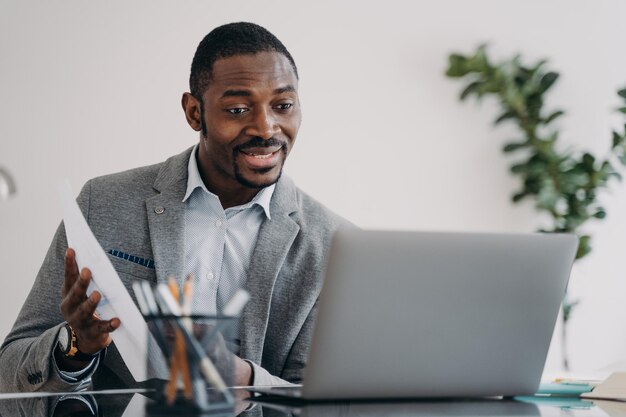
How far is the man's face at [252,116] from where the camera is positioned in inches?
74.7

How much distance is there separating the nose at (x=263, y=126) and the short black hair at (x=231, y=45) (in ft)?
0.47

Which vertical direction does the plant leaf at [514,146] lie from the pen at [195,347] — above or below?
above

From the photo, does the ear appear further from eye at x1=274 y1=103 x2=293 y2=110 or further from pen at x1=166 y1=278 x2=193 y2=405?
pen at x1=166 y1=278 x2=193 y2=405

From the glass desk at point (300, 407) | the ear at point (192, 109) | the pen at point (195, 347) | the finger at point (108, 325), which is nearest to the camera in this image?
the pen at point (195, 347)

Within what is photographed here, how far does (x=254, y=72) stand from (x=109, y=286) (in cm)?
82

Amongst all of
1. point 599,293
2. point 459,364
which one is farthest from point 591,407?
point 599,293

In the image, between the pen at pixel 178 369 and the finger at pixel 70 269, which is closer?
the pen at pixel 178 369

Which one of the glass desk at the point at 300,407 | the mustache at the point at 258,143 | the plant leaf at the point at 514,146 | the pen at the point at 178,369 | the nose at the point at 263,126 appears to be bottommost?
the glass desk at the point at 300,407

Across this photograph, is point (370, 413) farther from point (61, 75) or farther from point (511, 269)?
point (61, 75)

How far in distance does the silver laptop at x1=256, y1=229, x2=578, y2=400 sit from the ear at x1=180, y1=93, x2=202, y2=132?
1005 millimetres

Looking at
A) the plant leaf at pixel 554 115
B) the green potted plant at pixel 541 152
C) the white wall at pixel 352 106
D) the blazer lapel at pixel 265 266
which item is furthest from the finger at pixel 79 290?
the plant leaf at pixel 554 115

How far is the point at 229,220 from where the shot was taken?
6.34 ft

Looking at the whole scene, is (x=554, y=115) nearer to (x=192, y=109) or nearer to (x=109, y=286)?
(x=192, y=109)

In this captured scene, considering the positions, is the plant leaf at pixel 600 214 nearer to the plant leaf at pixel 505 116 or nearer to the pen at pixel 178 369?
the plant leaf at pixel 505 116
